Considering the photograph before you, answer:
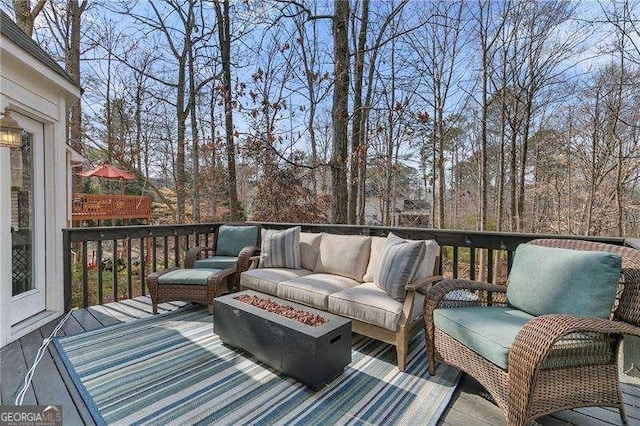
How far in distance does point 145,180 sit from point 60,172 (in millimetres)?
8588

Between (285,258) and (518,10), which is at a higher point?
(518,10)

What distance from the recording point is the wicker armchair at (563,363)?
152cm

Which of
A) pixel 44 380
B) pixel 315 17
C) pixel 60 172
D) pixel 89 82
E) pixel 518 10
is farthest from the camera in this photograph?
pixel 89 82

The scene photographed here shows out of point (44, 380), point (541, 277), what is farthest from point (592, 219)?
point (44, 380)

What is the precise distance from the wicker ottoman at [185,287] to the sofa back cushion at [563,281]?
2765 mm

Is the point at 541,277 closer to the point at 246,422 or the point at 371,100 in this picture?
the point at 246,422

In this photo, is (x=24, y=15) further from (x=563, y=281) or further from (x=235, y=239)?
(x=563, y=281)

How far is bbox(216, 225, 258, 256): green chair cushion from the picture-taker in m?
4.26

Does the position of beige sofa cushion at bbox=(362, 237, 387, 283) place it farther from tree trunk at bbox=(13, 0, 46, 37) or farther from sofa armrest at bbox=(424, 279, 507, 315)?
tree trunk at bbox=(13, 0, 46, 37)

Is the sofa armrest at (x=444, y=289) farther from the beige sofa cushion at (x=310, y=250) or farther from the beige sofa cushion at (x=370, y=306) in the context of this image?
the beige sofa cushion at (x=310, y=250)

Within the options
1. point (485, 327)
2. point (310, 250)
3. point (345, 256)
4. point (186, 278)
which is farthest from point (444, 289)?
point (186, 278)

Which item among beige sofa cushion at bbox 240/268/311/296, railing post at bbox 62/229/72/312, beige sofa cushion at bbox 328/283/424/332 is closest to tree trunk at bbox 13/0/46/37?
railing post at bbox 62/229/72/312

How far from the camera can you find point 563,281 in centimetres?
192

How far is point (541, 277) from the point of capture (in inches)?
80.3
